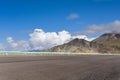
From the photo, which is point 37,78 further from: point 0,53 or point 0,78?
point 0,53

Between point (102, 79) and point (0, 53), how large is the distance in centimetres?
5120

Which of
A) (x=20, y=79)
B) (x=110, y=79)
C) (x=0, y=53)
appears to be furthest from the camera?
(x=0, y=53)

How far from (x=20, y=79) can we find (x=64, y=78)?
3047 mm

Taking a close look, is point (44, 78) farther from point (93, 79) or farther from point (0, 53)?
A: point (0, 53)

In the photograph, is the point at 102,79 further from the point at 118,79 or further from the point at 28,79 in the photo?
the point at 28,79

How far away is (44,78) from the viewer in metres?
17.4

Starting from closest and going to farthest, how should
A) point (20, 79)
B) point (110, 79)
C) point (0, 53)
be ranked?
point (20, 79) < point (110, 79) < point (0, 53)

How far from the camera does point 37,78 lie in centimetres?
1717

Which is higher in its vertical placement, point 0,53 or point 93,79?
point 0,53

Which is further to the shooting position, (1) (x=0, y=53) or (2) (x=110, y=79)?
(1) (x=0, y=53)

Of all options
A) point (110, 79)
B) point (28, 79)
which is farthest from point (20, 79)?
point (110, 79)

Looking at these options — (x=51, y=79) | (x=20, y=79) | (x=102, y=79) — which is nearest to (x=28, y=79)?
(x=20, y=79)

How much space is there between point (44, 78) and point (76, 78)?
2187mm

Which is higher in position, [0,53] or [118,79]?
[0,53]
